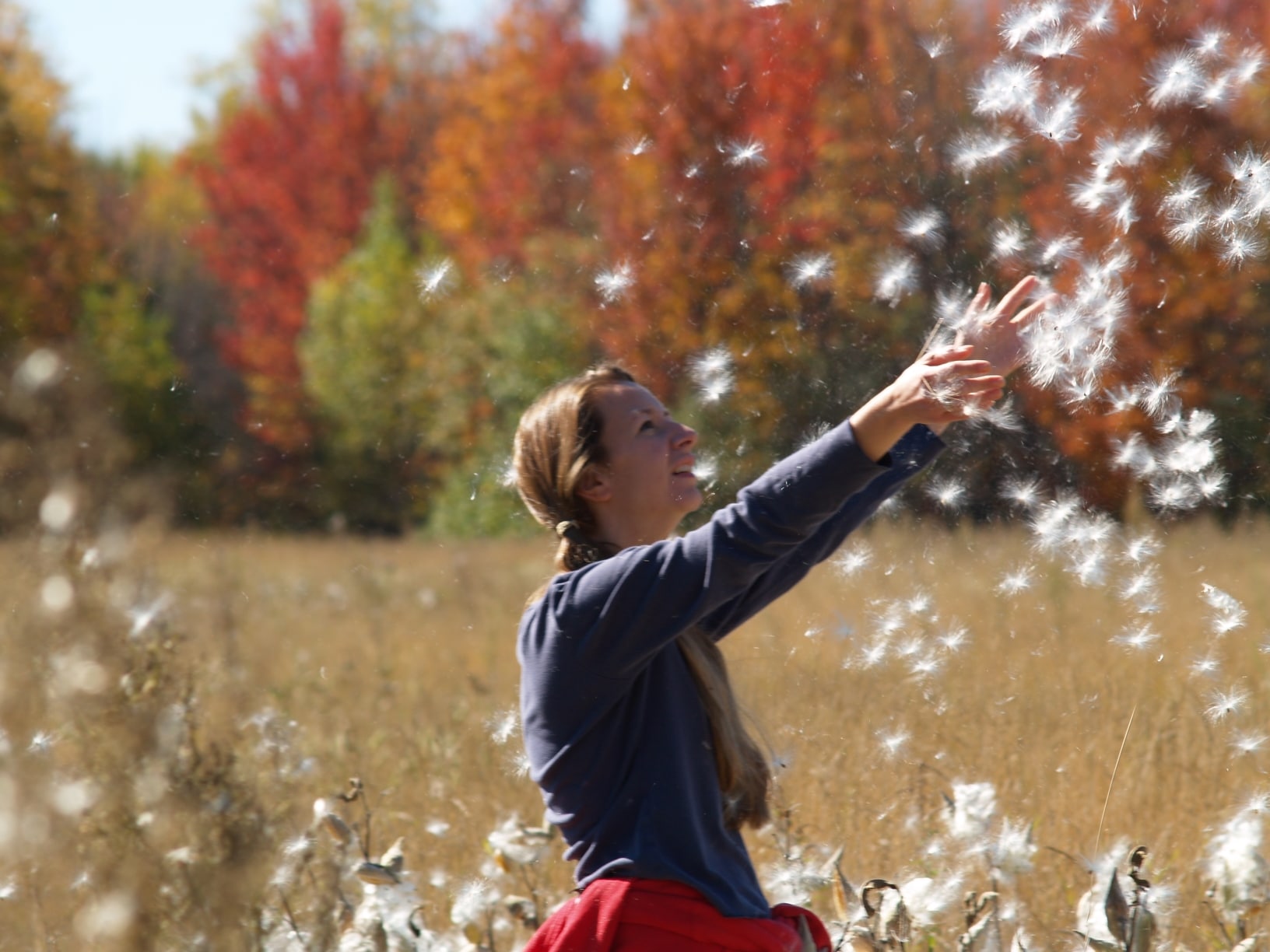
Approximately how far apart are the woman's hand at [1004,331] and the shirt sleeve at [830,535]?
0.14m

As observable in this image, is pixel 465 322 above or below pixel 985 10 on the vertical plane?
above

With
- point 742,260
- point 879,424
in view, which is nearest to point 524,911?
point 879,424

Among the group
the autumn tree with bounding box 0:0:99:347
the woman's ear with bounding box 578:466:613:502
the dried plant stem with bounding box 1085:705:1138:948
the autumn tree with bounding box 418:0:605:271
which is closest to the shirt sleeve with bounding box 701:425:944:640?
the woman's ear with bounding box 578:466:613:502

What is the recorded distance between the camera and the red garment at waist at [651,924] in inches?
70.6

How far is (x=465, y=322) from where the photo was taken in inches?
383

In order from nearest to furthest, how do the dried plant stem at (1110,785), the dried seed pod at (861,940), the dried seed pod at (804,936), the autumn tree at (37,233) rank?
the dried seed pod at (804,936) → the dried seed pod at (861,940) → the dried plant stem at (1110,785) → the autumn tree at (37,233)

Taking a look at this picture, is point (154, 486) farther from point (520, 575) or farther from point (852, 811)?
point (520, 575)

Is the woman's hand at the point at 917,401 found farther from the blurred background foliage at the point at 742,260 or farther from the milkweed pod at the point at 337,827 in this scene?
the milkweed pod at the point at 337,827

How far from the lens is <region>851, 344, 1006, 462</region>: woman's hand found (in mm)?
1754

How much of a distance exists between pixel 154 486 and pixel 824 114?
1.94 m

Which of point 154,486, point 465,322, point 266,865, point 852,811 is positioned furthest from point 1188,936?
point 465,322

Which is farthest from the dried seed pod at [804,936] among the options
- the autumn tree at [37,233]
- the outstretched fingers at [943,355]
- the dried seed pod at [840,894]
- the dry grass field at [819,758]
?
the autumn tree at [37,233]

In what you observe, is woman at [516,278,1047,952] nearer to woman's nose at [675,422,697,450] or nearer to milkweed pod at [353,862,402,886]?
woman's nose at [675,422,697,450]

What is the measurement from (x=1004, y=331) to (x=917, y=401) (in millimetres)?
352
